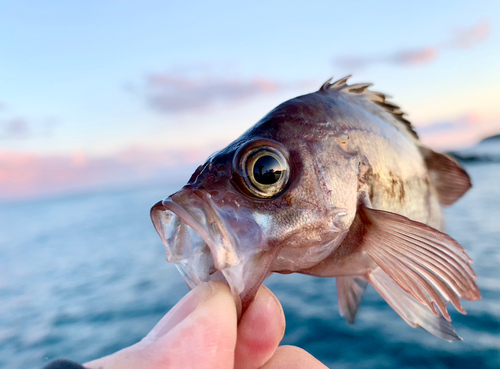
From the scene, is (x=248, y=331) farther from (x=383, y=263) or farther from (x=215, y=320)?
(x=383, y=263)

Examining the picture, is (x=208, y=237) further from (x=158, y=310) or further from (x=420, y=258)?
(x=158, y=310)

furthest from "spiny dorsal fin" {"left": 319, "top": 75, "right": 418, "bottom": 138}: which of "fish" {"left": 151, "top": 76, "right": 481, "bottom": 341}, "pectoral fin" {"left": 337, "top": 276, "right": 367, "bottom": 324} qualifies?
"pectoral fin" {"left": 337, "top": 276, "right": 367, "bottom": 324}

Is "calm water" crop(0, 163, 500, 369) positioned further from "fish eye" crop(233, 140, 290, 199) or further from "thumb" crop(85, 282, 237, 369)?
"fish eye" crop(233, 140, 290, 199)

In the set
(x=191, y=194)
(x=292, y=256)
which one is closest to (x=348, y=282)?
(x=292, y=256)

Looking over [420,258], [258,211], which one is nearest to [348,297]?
[420,258]

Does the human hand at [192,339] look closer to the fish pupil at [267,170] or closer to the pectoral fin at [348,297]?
the fish pupil at [267,170]

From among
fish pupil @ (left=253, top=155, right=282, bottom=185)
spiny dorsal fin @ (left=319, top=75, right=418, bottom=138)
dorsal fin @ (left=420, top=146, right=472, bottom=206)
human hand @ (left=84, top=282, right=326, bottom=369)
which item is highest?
spiny dorsal fin @ (left=319, top=75, right=418, bottom=138)
